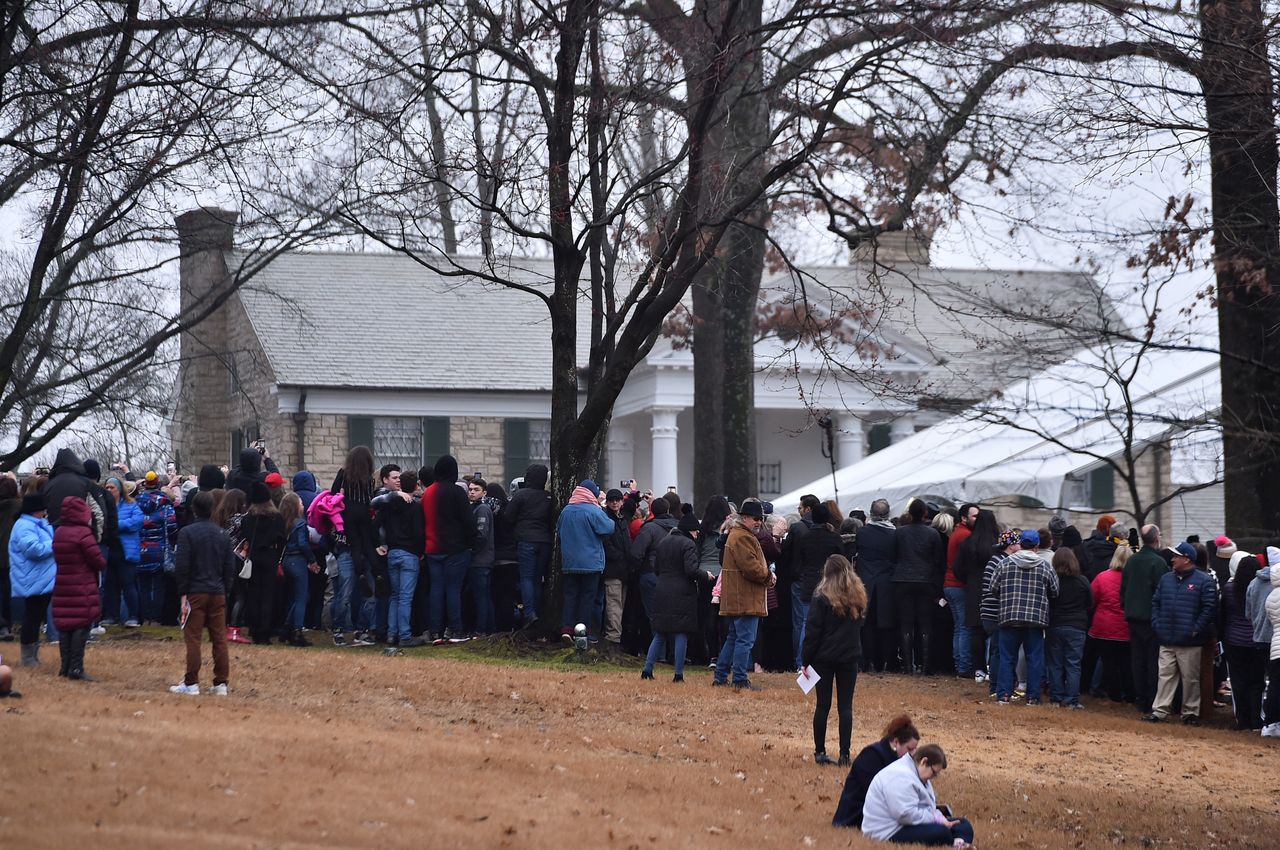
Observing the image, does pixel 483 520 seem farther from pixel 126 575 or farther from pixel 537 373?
pixel 537 373

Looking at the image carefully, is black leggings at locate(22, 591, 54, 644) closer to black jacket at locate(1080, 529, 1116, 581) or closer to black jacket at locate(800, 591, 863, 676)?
black jacket at locate(800, 591, 863, 676)

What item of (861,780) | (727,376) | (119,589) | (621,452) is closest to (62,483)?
(119,589)

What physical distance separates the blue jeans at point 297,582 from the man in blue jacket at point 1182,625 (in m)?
9.05

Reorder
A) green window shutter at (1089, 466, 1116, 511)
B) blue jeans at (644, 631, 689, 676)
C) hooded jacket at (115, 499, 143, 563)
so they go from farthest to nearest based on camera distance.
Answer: green window shutter at (1089, 466, 1116, 511), hooded jacket at (115, 499, 143, 563), blue jeans at (644, 631, 689, 676)

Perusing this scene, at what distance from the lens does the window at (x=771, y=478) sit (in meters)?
37.2

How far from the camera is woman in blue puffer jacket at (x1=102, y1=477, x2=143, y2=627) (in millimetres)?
17094

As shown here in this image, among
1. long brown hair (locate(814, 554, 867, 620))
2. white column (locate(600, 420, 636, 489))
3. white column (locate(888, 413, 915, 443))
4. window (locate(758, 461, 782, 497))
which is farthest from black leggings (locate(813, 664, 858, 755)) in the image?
white column (locate(600, 420, 636, 489))

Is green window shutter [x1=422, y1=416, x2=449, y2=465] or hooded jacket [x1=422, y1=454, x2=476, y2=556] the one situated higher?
green window shutter [x1=422, y1=416, x2=449, y2=465]

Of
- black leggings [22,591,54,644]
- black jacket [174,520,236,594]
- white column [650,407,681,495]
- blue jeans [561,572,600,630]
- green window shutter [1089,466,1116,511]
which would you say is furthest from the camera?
white column [650,407,681,495]

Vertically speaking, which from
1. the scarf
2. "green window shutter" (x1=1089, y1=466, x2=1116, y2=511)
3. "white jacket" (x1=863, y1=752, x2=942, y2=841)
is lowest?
"white jacket" (x1=863, y1=752, x2=942, y2=841)

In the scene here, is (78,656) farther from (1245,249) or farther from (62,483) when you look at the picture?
(1245,249)

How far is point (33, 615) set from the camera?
44.0ft

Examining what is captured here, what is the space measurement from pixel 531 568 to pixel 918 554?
14.5 feet

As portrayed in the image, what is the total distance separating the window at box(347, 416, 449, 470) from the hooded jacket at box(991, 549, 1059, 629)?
19.9 meters
